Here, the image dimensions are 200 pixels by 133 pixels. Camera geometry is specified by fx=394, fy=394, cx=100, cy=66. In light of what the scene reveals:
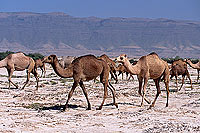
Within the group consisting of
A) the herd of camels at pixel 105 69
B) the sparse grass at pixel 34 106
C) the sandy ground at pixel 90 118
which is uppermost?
the herd of camels at pixel 105 69

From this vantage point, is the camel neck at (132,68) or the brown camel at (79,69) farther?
the camel neck at (132,68)

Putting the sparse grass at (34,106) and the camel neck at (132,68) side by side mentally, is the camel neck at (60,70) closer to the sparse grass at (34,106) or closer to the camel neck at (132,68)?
the sparse grass at (34,106)

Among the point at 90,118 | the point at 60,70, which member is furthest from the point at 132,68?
the point at 90,118

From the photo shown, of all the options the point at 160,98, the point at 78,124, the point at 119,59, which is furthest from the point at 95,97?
the point at 78,124

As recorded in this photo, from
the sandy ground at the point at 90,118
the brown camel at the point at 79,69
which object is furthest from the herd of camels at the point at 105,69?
the sandy ground at the point at 90,118

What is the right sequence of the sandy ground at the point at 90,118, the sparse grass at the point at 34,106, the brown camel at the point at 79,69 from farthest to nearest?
the sparse grass at the point at 34,106 → the brown camel at the point at 79,69 → the sandy ground at the point at 90,118

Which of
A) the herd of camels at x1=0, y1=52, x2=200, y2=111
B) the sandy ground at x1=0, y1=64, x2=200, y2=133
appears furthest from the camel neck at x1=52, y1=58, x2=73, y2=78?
the sandy ground at x1=0, y1=64, x2=200, y2=133

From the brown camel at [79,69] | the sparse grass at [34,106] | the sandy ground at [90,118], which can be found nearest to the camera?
the sandy ground at [90,118]

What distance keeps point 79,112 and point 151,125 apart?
3.13 m

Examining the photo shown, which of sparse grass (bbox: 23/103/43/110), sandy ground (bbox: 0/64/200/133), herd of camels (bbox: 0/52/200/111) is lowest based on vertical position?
sparse grass (bbox: 23/103/43/110)

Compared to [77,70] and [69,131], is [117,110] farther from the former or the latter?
[69,131]

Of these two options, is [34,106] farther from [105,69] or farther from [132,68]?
[132,68]

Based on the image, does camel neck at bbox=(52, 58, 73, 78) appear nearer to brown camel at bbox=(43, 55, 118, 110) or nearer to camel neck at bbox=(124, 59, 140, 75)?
brown camel at bbox=(43, 55, 118, 110)

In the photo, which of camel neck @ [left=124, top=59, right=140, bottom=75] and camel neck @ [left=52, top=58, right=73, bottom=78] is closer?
camel neck @ [left=52, top=58, right=73, bottom=78]
